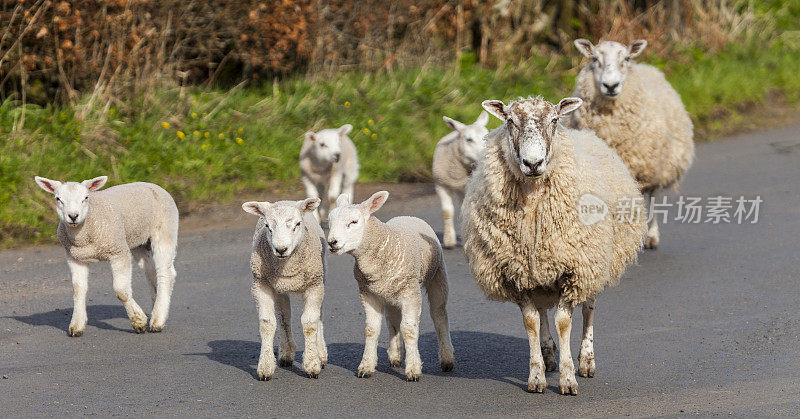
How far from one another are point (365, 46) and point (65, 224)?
31.2ft

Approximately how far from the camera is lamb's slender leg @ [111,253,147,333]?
805 cm

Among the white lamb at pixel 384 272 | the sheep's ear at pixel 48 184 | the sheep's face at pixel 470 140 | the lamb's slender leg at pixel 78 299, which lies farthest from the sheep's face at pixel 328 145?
the white lamb at pixel 384 272

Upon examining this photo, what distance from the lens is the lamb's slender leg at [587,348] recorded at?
6.89m

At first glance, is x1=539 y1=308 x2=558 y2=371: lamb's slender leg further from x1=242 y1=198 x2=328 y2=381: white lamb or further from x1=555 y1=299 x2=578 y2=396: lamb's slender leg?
x1=242 y1=198 x2=328 y2=381: white lamb

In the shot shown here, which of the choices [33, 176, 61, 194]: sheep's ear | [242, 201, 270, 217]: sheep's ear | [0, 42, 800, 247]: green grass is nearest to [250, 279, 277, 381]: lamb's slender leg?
[242, 201, 270, 217]: sheep's ear

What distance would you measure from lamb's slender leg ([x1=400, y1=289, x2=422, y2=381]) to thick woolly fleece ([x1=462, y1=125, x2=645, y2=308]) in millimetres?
449

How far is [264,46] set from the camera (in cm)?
1582

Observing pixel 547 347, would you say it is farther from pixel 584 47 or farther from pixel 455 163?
A: pixel 584 47

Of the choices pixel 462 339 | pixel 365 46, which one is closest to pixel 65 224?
pixel 462 339

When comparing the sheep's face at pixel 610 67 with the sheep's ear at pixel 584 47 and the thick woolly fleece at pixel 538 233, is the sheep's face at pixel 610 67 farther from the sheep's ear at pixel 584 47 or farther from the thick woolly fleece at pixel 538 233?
the thick woolly fleece at pixel 538 233

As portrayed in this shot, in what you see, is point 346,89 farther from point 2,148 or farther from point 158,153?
point 2,148

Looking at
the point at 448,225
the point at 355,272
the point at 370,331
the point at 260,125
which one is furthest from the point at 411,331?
the point at 260,125

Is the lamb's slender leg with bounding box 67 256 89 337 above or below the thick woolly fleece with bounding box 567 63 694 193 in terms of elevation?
below

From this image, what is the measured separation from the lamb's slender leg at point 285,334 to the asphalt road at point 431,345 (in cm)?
12
